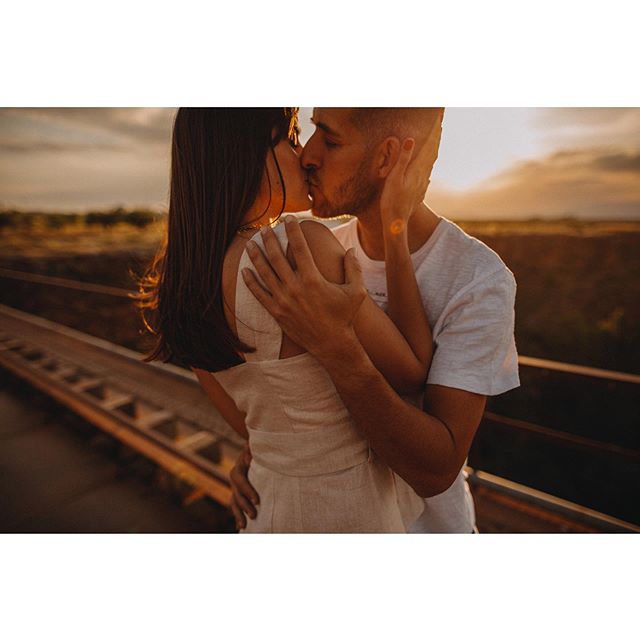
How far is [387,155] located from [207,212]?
1.77 ft

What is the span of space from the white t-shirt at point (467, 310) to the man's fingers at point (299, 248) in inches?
16.6

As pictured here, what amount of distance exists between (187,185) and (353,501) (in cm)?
86

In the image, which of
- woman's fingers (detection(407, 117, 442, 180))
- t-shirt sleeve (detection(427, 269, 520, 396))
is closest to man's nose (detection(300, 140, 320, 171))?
woman's fingers (detection(407, 117, 442, 180))

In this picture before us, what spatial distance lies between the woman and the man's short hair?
18cm

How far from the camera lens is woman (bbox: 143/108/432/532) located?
87 cm

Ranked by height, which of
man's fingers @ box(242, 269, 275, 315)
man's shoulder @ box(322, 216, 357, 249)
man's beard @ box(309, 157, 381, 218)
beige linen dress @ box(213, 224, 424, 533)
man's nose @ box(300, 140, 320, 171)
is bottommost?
beige linen dress @ box(213, 224, 424, 533)

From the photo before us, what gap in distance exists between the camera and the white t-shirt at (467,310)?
39.5 inches

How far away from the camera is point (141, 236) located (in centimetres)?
279

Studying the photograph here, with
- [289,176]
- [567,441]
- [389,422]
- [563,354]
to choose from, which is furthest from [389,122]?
[563,354]

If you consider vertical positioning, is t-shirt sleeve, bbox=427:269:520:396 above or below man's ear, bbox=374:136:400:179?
below

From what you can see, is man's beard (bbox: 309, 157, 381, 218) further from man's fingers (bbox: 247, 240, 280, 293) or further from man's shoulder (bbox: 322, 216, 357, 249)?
man's fingers (bbox: 247, 240, 280, 293)
